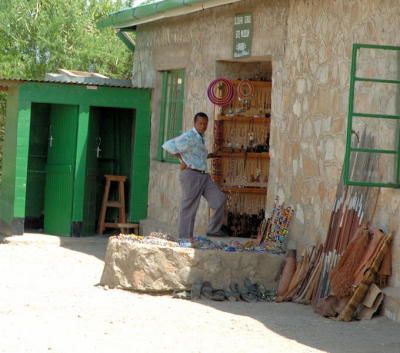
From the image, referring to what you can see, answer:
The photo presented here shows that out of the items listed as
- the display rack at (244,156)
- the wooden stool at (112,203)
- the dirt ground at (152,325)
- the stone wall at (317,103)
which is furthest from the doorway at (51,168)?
the stone wall at (317,103)

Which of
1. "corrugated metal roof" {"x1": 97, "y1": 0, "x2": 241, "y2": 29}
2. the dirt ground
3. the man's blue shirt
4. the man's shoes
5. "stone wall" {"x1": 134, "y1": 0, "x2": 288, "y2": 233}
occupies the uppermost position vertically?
"corrugated metal roof" {"x1": 97, "y1": 0, "x2": 241, "y2": 29}

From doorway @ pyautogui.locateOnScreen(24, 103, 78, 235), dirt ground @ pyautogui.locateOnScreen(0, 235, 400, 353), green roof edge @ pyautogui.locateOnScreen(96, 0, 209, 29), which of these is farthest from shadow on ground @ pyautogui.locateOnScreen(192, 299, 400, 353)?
doorway @ pyautogui.locateOnScreen(24, 103, 78, 235)

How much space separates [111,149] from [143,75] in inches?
53.5

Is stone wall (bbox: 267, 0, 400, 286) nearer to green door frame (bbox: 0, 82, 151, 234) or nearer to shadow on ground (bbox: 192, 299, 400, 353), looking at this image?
shadow on ground (bbox: 192, 299, 400, 353)

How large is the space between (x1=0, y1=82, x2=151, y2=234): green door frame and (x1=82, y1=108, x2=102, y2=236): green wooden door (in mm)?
172

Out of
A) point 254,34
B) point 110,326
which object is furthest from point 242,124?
point 110,326

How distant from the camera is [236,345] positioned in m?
6.98

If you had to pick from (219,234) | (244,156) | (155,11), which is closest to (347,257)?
(219,234)

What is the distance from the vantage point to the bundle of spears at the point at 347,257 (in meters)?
8.06

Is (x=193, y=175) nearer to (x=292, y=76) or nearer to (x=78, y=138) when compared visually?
(x=292, y=76)

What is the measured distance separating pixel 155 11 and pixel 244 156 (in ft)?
7.75

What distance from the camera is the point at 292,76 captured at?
34.5 feet

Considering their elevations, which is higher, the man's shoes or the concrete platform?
the man's shoes

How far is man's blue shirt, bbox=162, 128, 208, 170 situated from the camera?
11.1 meters
